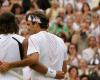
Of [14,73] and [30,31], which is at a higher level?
[30,31]

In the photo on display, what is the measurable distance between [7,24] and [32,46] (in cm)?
46

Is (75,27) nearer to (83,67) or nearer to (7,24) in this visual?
(83,67)

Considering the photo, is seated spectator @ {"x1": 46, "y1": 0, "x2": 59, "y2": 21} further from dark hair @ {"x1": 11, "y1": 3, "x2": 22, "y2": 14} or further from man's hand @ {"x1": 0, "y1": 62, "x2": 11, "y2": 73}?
man's hand @ {"x1": 0, "y1": 62, "x2": 11, "y2": 73}

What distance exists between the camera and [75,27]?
56.7 ft

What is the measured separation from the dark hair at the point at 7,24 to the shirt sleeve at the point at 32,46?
29cm

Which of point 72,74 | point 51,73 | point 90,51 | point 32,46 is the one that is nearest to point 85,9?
point 90,51

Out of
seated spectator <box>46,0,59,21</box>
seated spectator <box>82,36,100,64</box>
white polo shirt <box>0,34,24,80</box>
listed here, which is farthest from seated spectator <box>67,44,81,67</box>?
white polo shirt <box>0,34,24,80</box>

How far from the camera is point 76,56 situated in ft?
50.4

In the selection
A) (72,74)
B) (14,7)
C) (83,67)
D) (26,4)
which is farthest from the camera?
(26,4)

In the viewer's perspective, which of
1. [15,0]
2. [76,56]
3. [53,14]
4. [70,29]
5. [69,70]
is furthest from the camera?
[15,0]

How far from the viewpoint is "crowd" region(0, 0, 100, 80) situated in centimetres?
1475

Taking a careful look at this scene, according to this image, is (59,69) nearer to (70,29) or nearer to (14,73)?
(14,73)

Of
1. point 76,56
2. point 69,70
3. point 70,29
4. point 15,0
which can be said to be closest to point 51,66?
point 69,70

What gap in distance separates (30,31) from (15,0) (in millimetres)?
11981
